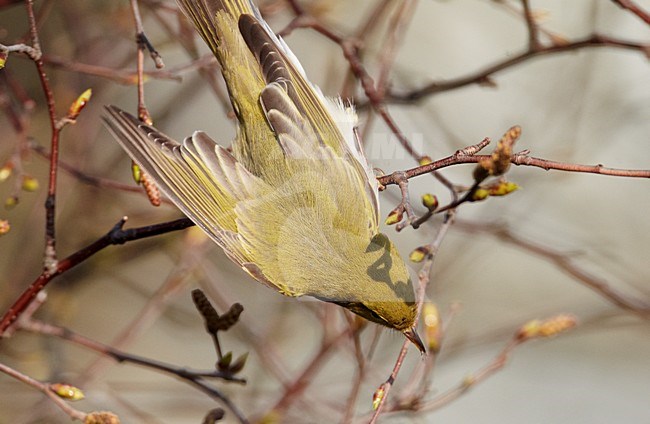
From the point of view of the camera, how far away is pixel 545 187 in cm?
390

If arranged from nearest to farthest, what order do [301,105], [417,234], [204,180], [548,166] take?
[548,166]
[204,180]
[301,105]
[417,234]

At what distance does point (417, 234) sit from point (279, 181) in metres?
1.60

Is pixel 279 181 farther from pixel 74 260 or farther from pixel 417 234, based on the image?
pixel 417 234

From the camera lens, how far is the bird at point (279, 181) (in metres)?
2.05

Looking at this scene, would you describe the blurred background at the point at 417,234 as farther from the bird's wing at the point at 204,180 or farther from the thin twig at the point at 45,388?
the thin twig at the point at 45,388

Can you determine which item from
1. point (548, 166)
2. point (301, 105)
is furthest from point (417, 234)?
point (548, 166)

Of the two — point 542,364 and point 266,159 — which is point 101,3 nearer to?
point 266,159

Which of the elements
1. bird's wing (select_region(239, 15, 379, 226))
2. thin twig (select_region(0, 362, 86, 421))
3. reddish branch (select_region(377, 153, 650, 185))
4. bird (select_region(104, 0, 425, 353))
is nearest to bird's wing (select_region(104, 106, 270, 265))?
bird (select_region(104, 0, 425, 353))

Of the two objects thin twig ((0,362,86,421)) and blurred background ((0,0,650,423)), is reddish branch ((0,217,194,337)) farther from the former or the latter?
blurred background ((0,0,650,423))

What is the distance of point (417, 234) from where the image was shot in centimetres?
374

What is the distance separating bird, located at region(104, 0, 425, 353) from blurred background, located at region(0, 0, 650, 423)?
2.25 feet

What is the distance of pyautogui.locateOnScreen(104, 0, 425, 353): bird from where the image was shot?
2.05 meters

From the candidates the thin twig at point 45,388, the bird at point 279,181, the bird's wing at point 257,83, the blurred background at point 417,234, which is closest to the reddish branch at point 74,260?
the thin twig at point 45,388

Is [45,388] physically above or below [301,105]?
below
